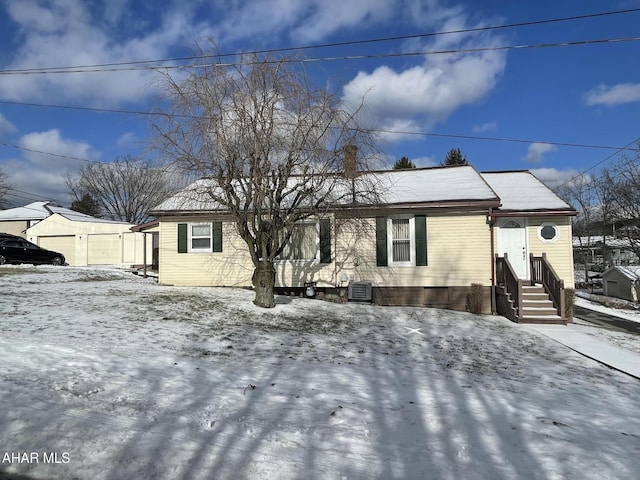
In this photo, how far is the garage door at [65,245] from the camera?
31.3m

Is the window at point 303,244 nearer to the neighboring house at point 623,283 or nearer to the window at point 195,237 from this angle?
the window at point 195,237

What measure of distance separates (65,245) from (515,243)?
31.6 m

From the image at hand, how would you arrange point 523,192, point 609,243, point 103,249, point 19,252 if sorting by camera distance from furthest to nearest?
point 609,243, point 103,249, point 19,252, point 523,192

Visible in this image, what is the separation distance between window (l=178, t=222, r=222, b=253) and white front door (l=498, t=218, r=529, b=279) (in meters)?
10.0

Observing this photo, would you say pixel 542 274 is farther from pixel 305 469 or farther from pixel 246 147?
pixel 305 469

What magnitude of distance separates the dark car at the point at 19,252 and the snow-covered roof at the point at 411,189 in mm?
11218

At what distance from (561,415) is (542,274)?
9124 millimetres

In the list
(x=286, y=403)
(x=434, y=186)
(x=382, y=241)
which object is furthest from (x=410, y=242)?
(x=286, y=403)

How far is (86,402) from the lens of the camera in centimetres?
398

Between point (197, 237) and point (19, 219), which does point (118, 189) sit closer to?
point (19, 219)

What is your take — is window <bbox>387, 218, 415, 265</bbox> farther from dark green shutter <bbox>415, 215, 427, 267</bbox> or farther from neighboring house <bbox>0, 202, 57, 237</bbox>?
neighboring house <bbox>0, 202, 57, 237</bbox>

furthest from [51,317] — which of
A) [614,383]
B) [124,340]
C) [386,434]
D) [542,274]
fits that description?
[542,274]

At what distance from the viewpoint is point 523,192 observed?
1544 centimetres

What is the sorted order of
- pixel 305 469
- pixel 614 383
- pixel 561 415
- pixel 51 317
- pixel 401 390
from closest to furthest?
pixel 305 469, pixel 561 415, pixel 401 390, pixel 614 383, pixel 51 317
